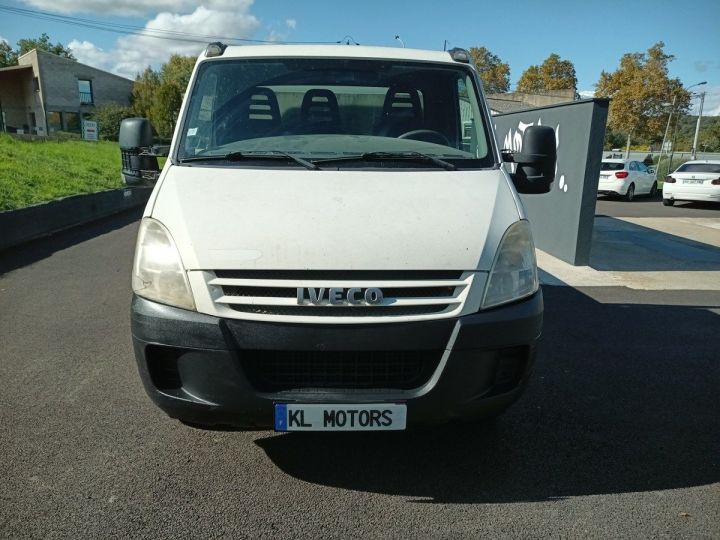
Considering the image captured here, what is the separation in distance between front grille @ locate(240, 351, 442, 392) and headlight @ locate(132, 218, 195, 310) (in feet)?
1.49

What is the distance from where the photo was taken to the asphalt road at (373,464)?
2795mm

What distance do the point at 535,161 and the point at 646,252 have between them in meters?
7.54

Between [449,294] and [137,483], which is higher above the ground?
[449,294]

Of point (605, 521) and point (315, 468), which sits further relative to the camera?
point (315, 468)

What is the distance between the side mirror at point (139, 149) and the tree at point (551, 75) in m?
63.4

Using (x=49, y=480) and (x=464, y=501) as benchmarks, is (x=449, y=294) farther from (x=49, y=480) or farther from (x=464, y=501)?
(x=49, y=480)

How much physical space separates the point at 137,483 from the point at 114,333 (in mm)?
2636

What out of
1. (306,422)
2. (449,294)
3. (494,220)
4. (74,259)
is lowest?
(74,259)

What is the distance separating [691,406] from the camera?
4.12m

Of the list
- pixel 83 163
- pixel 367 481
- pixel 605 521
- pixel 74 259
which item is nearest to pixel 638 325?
pixel 605 521

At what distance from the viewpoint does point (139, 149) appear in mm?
4312

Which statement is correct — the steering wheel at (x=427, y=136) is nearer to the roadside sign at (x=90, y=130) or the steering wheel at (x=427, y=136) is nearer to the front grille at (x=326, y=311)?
the front grille at (x=326, y=311)

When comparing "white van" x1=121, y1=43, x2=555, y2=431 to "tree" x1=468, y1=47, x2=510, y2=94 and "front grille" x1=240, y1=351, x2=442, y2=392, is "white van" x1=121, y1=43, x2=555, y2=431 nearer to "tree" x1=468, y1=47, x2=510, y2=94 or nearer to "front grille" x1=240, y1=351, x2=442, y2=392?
"front grille" x1=240, y1=351, x2=442, y2=392

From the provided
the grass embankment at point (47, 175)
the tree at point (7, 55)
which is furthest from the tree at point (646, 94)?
the tree at point (7, 55)
